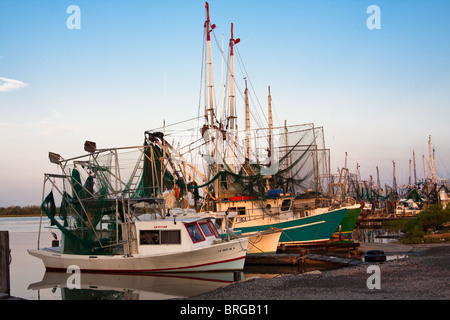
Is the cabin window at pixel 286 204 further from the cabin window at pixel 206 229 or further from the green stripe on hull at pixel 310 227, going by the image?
the cabin window at pixel 206 229

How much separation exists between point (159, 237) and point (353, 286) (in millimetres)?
9164

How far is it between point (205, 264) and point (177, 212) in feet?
9.86

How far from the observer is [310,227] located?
27516mm

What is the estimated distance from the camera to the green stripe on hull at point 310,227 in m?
27.2

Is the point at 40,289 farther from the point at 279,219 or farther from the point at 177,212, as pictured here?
the point at 279,219

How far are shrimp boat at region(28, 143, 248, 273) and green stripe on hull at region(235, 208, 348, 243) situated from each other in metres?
8.62

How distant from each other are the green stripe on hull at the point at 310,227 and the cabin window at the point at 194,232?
857 cm

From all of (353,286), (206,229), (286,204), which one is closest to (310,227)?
(286,204)

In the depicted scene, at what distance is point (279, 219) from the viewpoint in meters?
27.4

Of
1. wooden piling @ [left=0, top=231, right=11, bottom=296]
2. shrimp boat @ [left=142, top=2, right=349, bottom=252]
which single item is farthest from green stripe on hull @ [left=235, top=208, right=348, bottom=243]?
wooden piling @ [left=0, top=231, right=11, bottom=296]

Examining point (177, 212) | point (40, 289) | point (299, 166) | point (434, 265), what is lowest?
point (40, 289)

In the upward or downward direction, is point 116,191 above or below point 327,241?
above

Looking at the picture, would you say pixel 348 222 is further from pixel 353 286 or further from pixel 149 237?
pixel 353 286
